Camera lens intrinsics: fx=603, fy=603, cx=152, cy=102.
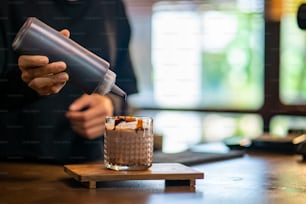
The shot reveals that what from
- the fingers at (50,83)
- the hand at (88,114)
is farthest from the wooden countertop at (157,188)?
the hand at (88,114)

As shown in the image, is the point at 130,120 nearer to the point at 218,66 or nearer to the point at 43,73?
the point at 43,73

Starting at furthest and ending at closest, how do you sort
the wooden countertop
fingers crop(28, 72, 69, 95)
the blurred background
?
the blurred background
fingers crop(28, 72, 69, 95)
the wooden countertop

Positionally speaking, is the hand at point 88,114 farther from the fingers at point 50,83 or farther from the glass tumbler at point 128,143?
the glass tumbler at point 128,143

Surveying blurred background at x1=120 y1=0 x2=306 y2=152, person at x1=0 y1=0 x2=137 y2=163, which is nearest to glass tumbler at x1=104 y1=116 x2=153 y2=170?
person at x1=0 y1=0 x2=137 y2=163

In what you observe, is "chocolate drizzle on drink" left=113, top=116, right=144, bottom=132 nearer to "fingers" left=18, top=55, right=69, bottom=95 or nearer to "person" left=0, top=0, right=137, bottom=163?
"fingers" left=18, top=55, right=69, bottom=95

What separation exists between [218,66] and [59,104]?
3.14 ft

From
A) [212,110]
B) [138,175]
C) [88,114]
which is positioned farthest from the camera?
[212,110]

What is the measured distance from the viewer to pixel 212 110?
6.76 ft

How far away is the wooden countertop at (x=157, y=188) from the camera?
66cm

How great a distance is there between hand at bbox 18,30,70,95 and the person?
0.80 ft

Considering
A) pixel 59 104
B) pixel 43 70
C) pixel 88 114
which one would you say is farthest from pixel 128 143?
pixel 59 104

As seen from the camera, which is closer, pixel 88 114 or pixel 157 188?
pixel 157 188

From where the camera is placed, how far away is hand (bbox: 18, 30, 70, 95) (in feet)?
2.43

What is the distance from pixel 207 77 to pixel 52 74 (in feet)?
4.60
